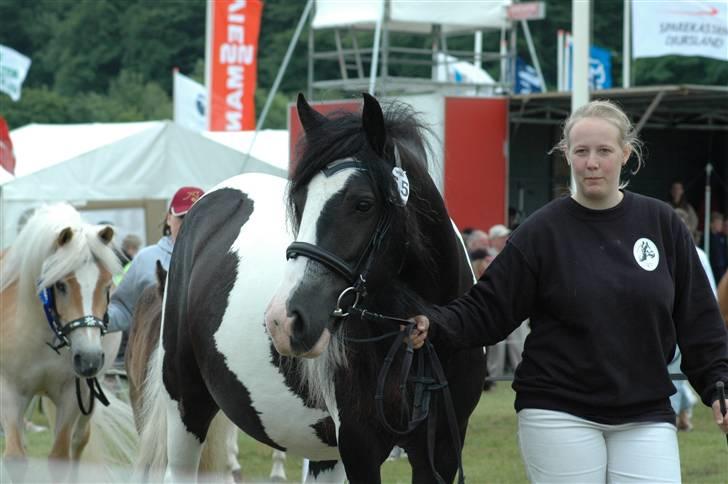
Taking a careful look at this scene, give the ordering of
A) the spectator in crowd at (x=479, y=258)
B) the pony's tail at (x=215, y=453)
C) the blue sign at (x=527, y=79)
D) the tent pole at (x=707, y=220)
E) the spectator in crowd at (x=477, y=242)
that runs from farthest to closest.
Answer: the blue sign at (x=527, y=79), the tent pole at (x=707, y=220), the spectator in crowd at (x=477, y=242), the spectator in crowd at (x=479, y=258), the pony's tail at (x=215, y=453)

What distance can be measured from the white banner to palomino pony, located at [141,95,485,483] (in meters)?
10.1

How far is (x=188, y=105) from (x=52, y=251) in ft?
57.8

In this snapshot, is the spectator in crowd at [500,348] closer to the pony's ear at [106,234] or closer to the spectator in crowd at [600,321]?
the pony's ear at [106,234]

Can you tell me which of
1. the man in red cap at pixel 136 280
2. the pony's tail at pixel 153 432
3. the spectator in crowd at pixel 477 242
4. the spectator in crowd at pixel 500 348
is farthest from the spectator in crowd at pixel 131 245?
the pony's tail at pixel 153 432

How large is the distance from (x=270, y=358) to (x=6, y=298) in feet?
11.0

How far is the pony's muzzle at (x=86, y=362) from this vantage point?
6492 millimetres

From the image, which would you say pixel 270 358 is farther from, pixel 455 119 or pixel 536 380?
pixel 455 119

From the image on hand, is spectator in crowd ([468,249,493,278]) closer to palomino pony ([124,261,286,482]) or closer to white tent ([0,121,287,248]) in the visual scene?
white tent ([0,121,287,248])

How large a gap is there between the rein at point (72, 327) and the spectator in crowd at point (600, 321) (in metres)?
3.41

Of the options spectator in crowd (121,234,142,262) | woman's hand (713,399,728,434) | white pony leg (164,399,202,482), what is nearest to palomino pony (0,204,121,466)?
white pony leg (164,399,202,482)

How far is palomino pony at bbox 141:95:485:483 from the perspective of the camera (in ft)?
11.1

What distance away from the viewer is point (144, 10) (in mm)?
58438

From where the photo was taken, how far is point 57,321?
678cm

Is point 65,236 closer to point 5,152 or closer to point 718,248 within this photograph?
point 5,152
